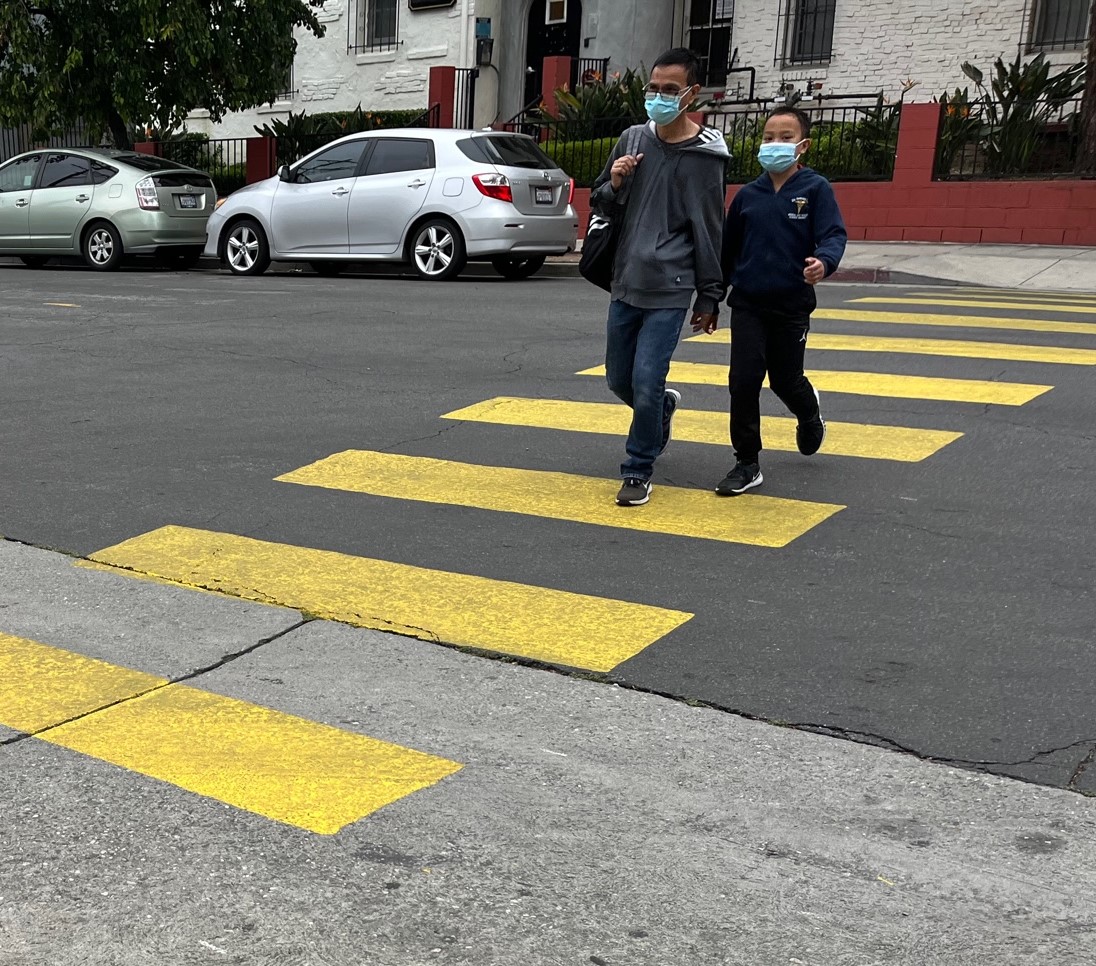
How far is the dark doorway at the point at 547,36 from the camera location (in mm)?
25828

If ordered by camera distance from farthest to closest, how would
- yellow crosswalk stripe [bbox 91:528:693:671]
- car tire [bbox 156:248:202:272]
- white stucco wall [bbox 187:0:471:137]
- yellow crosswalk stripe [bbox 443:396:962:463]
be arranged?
white stucco wall [bbox 187:0:471:137]
car tire [bbox 156:248:202:272]
yellow crosswalk stripe [bbox 443:396:962:463]
yellow crosswalk stripe [bbox 91:528:693:671]

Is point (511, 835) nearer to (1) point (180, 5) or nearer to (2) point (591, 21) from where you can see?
(1) point (180, 5)

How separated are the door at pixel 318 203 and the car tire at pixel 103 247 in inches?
123

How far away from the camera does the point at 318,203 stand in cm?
1609

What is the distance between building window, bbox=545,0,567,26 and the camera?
25891 millimetres

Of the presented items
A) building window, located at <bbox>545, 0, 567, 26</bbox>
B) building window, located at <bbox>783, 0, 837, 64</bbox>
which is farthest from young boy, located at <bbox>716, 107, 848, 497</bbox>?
building window, located at <bbox>545, 0, 567, 26</bbox>

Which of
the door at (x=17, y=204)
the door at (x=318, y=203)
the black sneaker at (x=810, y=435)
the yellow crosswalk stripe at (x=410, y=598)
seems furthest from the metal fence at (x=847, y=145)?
the yellow crosswalk stripe at (x=410, y=598)

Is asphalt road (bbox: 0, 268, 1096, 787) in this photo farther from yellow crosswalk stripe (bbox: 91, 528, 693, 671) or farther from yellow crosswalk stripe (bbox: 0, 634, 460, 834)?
yellow crosswalk stripe (bbox: 0, 634, 460, 834)

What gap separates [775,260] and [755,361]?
1.48 feet

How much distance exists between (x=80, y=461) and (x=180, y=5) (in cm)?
1589

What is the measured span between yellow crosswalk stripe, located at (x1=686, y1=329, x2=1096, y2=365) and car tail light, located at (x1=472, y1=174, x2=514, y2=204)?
211 inches

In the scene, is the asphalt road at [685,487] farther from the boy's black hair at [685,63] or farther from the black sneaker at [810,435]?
the boy's black hair at [685,63]

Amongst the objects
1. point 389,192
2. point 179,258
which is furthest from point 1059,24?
point 179,258

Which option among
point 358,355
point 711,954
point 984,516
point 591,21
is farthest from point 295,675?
point 591,21
